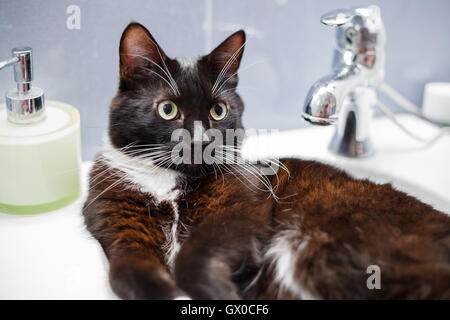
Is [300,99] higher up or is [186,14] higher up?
[186,14]

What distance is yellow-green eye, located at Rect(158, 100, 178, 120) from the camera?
0.91 metres

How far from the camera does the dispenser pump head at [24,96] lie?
86 cm

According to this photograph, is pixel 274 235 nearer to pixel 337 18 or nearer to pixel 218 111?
pixel 218 111

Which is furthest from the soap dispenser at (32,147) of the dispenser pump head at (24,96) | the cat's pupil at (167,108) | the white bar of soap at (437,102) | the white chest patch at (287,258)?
Result: the white bar of soap at (437,102)

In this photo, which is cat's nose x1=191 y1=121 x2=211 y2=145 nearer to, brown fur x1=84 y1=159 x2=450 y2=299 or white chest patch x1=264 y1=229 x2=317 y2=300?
brown fur x1=84 y1=159 x2=450 y2=299

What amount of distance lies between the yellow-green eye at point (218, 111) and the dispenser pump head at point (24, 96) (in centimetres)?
34

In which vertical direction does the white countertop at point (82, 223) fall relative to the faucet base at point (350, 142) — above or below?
below

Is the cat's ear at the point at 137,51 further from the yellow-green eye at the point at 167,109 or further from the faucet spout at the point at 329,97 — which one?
the faucet spout at the point at 329,97

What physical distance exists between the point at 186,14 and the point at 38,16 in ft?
1.07

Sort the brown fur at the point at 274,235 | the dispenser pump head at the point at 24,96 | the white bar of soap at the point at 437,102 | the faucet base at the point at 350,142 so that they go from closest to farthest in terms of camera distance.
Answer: the brown fur at the point at 274,235
the dispenser pump head at the point at 24,96
the faucet base at the point at 350,142
the white bar of soap at the point at 437,102

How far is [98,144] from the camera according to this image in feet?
3.79

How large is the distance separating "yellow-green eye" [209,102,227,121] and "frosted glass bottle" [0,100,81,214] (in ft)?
0.96
